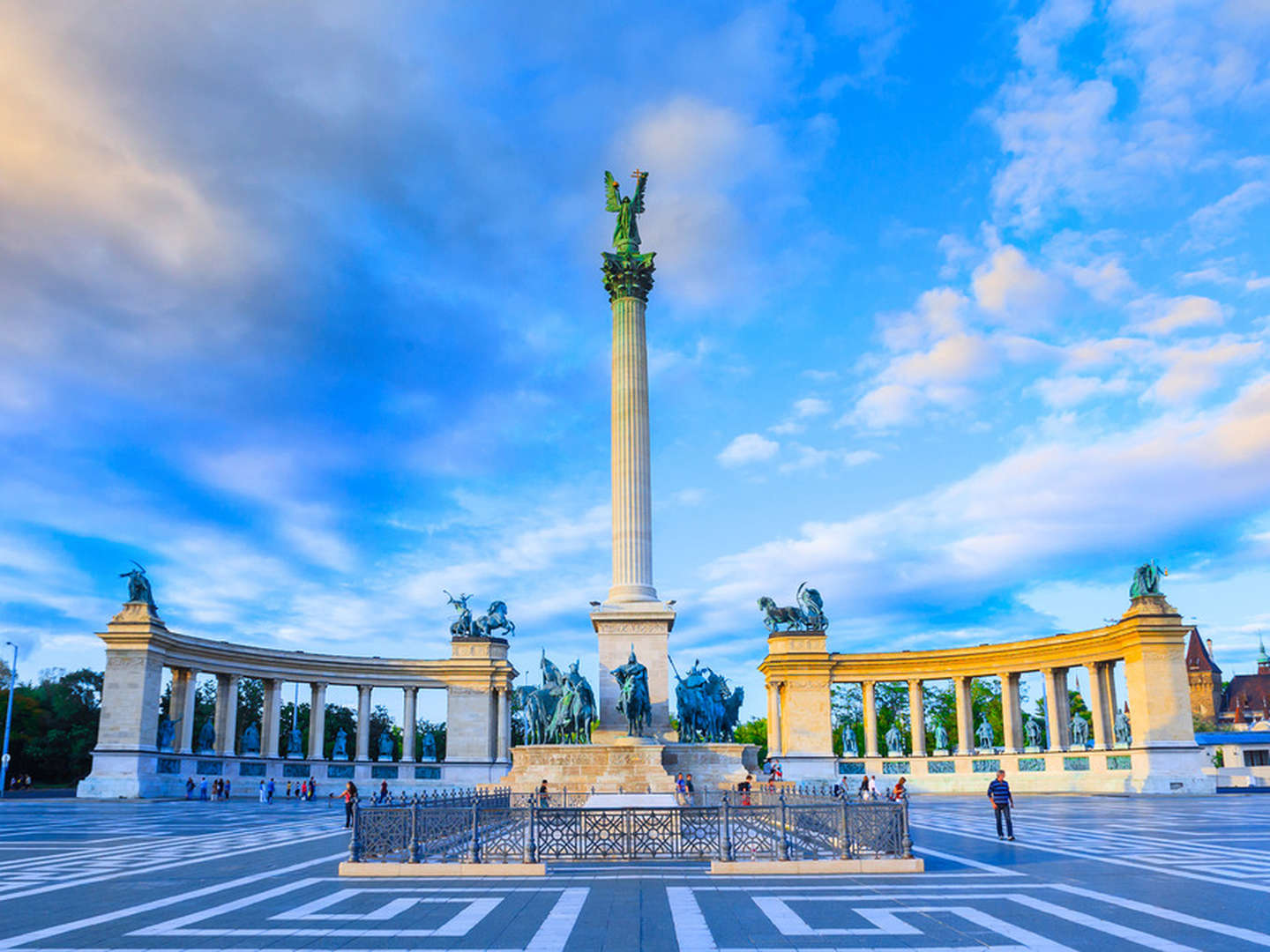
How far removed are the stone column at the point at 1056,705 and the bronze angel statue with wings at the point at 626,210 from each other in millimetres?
43476

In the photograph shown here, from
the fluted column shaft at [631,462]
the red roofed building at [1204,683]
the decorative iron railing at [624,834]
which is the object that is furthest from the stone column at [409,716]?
the red roofed building at [1204,683]

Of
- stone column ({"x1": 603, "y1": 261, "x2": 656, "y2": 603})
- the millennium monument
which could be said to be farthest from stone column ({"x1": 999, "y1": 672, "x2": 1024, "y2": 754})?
stone column ({"x1": 603, "y1": 261, "x2": 656, "y2": 603})

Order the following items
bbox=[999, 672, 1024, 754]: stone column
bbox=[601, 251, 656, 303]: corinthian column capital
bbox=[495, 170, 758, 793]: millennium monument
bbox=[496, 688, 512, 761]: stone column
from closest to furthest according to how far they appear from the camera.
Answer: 1. bbox=[495, 170, 758, 793]: millennium monument
2. bbox=[601, 251, 656, 303]: corinthian column capital
3. bbox=[999, 672, 1024, 754]: stone column
4. bbox=[496, 688, 512, 761]: stone column

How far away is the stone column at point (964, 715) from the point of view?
6981cm

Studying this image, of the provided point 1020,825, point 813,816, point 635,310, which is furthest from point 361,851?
point 635,310

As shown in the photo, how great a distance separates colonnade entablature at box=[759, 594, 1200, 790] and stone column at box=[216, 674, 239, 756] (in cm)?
3990

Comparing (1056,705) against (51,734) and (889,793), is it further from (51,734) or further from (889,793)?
(51,734)

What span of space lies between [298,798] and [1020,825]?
158ft

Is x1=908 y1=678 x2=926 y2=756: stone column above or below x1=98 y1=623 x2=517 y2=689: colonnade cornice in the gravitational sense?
below

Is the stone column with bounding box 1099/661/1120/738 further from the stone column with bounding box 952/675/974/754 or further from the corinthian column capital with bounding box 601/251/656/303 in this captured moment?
the corinthian column capital with bounding box 601/251/656/303

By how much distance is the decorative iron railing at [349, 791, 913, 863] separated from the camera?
18.2m

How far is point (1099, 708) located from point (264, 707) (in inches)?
2421

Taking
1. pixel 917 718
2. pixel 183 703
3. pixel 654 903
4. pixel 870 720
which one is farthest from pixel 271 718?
pixel 654 903

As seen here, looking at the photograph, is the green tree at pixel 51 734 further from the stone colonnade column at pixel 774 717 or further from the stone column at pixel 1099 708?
the stone column at pixel 1099 708
